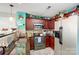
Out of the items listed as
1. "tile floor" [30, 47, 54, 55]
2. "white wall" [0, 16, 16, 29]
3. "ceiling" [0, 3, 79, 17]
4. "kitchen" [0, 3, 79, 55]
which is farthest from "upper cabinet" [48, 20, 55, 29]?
"white wall" [0, 16, 16, 29]

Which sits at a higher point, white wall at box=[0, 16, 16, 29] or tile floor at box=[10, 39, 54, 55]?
white wall at box=[0, 16, 16, 29]

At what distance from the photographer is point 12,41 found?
1.63 meters

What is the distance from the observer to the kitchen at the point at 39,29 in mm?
1602

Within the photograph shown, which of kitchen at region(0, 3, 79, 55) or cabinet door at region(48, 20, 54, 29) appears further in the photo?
cabinet door at region(48, 20, 54, 29)

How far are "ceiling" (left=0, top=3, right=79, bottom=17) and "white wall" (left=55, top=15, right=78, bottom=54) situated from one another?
0.20 meters

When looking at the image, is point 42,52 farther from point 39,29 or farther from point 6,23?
point 6,23

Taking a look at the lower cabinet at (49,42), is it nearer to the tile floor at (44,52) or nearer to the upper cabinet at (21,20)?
the tile floor at (44,52)

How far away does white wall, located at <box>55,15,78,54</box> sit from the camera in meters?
1.62

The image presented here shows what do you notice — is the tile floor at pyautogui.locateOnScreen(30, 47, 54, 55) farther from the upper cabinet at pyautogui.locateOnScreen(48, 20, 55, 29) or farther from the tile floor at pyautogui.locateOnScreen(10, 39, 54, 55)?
the upper cabinet at pyautogui.locateOnScreen(48, 20, 55, 29)

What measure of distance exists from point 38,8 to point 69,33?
676 millimetres

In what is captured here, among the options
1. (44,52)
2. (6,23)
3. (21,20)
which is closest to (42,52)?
(44,52)

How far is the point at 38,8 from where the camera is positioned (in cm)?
164

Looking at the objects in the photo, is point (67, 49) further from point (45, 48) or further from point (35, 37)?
point (35, 37)
